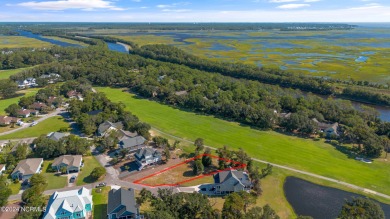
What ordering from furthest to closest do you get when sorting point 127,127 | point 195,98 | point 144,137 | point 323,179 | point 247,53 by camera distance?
point 247,53, point 195,98, point 127,127, point 144,137, point 323,179

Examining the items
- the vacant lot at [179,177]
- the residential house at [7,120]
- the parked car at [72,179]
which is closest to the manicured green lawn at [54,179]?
the parked car at [72,179]

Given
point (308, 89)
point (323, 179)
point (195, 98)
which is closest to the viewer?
point (323, 179)

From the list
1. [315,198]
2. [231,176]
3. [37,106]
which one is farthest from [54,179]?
[315,198]

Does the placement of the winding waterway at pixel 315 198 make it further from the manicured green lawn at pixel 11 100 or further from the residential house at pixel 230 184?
the manicured green lawn at pixel 11 100

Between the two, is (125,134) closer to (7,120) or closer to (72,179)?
(72,179)

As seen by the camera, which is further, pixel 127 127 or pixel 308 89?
pixel 308 89

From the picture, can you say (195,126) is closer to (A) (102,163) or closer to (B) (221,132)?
(B) (221,132)

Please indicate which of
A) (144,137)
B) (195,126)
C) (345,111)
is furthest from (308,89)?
(144,137)
